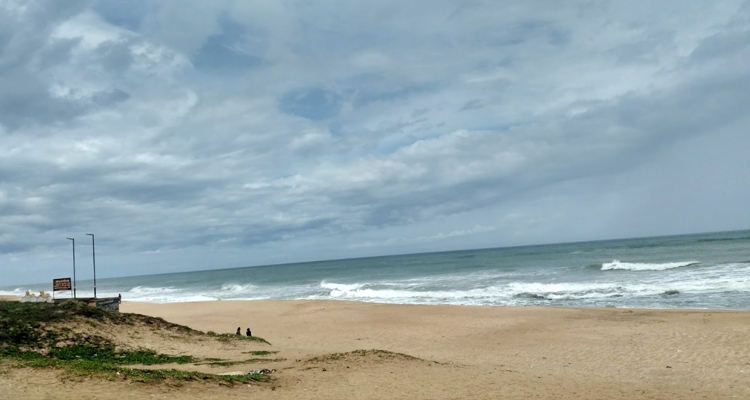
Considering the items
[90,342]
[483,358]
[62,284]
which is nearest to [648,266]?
[483,358]

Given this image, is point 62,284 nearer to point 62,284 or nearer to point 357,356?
point 62,284

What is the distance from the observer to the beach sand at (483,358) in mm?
8898

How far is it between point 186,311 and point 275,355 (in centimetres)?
2028

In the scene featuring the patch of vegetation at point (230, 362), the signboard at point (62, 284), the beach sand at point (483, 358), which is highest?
the signboard at point (62, 284)

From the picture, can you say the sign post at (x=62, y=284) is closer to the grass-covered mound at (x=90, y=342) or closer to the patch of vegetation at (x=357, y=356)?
the grass-covered mound at (x=90, y=342)

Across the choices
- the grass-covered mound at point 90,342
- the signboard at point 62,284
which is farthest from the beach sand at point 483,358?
the signboard at point 62,284

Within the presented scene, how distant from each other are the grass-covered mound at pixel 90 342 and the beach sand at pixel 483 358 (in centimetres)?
57

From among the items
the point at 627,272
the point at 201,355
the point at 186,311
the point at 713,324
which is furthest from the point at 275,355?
the point at 627,272

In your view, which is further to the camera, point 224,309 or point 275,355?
point 224,309

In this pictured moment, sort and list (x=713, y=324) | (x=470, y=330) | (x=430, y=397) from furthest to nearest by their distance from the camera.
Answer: (x=470, y=330), (x=713, y=324), (x=430, y=397)

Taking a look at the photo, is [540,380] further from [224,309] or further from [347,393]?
[224,309]

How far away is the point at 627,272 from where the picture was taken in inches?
1662

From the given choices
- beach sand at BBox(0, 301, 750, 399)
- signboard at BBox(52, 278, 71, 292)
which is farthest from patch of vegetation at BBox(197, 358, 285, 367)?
signboard at BBox(52, 278, 71, 292)

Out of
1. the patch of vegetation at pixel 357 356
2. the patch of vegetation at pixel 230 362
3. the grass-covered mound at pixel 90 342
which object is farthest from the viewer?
the patch of vegetation at pixel 230 362
